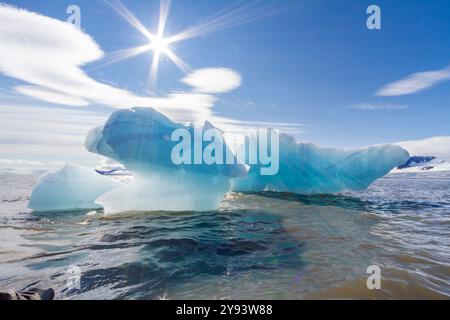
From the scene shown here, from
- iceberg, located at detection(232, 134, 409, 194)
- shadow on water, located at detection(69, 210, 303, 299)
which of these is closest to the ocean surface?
shadow on water, located at detection(69, 210, 303, 299)

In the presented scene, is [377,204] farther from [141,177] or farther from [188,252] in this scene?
[188,252]

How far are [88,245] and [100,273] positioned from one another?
2.03m

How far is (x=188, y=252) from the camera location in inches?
235

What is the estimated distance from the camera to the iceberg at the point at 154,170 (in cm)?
1103

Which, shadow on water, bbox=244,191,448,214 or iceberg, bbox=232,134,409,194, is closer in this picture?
shadow on water, bbox=244,191,448,214

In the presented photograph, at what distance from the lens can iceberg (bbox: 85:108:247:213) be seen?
36.2 feet

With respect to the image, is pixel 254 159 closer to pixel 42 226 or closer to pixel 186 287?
pixel 42 226

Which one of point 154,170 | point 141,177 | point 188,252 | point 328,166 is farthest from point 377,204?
point 188,252

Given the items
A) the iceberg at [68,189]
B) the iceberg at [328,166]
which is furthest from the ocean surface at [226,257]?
the iceberg at [328,166]

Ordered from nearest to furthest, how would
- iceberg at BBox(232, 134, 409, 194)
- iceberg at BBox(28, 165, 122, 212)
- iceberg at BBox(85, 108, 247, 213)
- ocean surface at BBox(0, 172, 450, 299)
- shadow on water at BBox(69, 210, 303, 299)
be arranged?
1. ocean surface at BBox(0, 172, 450, 299)
2. shadow on water at BBox(69, 210, 303, 299)
3. iceberg at BBox(85, 108, 247, 213)
4. iceberg at BBox(28, 165, 122, 212)
5. iceberg at BBox(232, 134, 409, 194)

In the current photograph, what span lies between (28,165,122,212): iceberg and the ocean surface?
2.78 meters

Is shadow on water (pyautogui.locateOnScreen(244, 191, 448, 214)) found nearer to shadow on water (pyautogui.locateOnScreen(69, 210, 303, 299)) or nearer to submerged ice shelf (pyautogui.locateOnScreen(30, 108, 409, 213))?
submerged ice shelf (pyautogui.locateOnScreen(30, 108, 409, 213))

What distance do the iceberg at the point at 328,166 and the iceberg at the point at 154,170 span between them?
7417 millimetres
